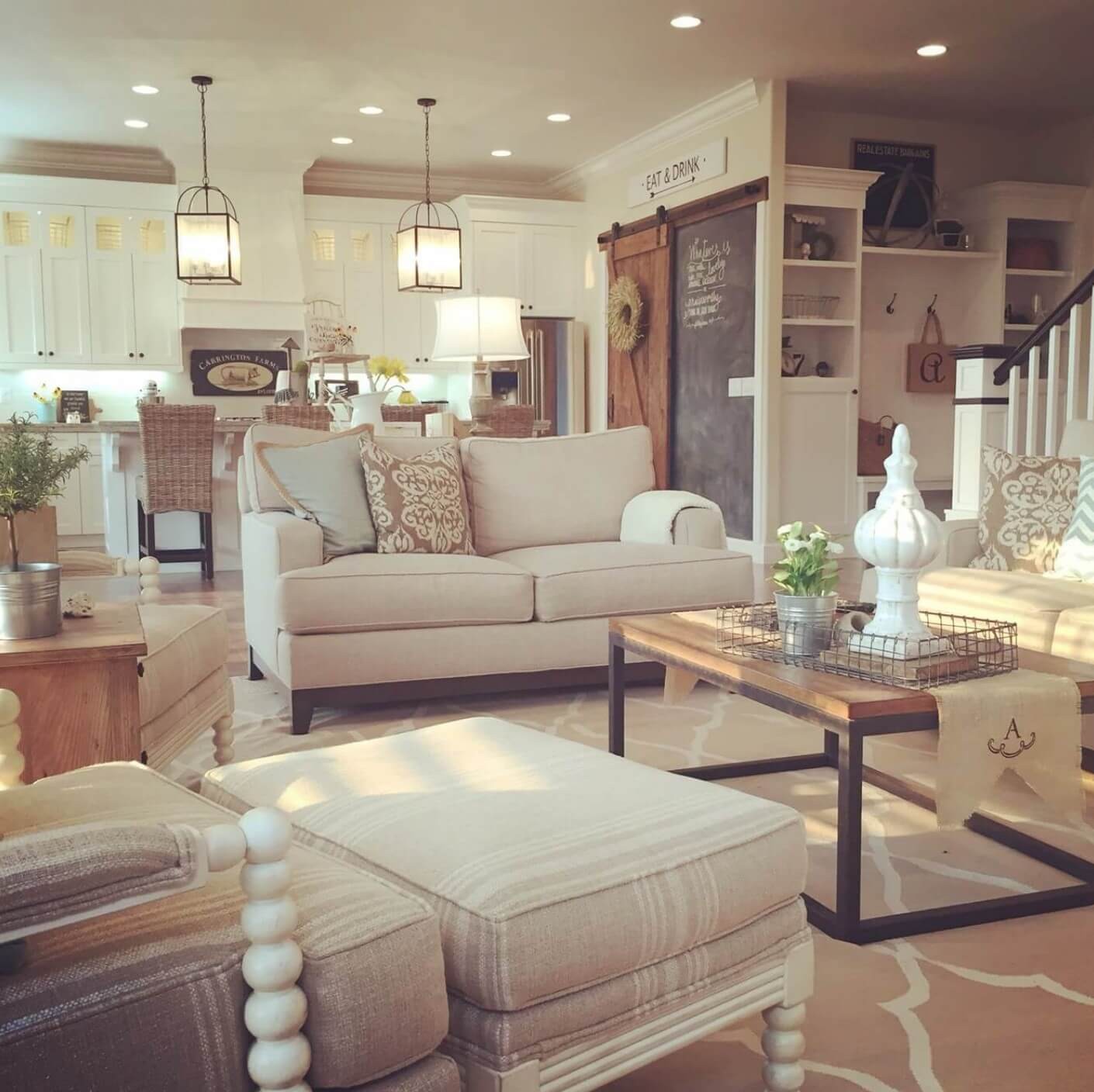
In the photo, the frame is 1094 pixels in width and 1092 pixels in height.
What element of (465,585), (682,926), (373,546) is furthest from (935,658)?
(373,546)

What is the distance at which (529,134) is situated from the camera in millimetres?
8062

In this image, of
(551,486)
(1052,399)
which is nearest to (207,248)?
(551,486)

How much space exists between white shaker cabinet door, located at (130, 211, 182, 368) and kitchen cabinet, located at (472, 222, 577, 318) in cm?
231

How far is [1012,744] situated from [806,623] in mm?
436

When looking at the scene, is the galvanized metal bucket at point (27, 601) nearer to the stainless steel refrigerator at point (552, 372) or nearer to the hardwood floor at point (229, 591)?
the hardwood floor at point (229, 591)

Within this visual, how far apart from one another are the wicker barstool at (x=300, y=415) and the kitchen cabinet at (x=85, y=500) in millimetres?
2649

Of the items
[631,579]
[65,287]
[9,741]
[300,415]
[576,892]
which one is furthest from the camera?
[65,287]

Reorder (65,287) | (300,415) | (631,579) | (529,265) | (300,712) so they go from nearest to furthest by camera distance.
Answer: (300,712) < (631,579) < (300,415) < (65,287) < (529,265)

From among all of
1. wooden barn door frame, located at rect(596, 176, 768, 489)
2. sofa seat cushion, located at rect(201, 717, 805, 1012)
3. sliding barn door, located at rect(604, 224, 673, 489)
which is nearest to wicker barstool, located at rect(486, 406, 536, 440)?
sliding barn door, located at rect(604, 224, 673, 489)

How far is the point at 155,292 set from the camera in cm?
859

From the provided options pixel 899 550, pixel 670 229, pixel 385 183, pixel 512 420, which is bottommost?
pixel 899 550

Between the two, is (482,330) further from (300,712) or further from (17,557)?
(17,557)

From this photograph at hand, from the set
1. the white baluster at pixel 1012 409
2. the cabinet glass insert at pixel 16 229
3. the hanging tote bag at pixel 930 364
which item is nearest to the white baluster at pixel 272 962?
the white baluster at pixel 1012 409

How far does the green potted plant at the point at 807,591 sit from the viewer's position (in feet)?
7.34
